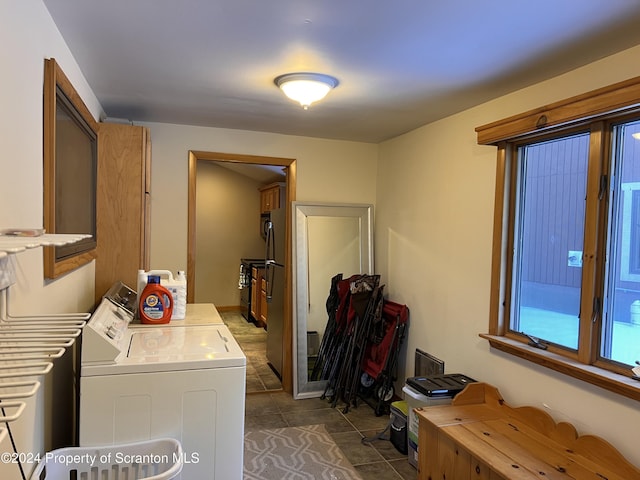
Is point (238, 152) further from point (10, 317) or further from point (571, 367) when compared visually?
point (571, 367)

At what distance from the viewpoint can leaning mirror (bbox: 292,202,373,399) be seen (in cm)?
393

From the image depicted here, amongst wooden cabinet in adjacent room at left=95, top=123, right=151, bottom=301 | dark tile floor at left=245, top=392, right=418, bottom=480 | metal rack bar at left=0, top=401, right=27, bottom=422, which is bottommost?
dark tile floor at left=245, top=392, right=418, bottom=480

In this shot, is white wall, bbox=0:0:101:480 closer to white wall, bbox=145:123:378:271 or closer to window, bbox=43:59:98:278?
window, bbox=43:59:98:278

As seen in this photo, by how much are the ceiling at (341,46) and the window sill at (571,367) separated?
4.61ft

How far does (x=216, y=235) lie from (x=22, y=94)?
19.7ft

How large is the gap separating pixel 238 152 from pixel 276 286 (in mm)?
1354

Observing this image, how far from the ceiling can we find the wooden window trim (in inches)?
8.0

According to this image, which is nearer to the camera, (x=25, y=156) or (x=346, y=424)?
(x=25, y=156)

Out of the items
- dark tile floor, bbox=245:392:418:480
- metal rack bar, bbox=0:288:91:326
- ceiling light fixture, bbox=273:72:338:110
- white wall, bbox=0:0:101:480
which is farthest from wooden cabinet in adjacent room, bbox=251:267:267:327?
metal rack bar, bbox=0:288:91:326

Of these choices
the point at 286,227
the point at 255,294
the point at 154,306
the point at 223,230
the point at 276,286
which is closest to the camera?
the point at 154,306

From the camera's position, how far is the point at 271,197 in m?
6.74

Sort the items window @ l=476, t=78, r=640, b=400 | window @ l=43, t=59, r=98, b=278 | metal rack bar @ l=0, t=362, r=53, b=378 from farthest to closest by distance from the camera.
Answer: window @ l=476, t=78, r=640, b=400 < window @ l=43, t=59, r=98, b=278 < metal rack bar @ l=0, t=362, r=53, b=378

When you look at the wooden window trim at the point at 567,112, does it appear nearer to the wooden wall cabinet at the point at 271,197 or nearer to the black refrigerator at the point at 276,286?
the black refrigerator at the point at 276,286

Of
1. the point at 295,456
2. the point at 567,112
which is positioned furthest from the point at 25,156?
the point at 295,456
